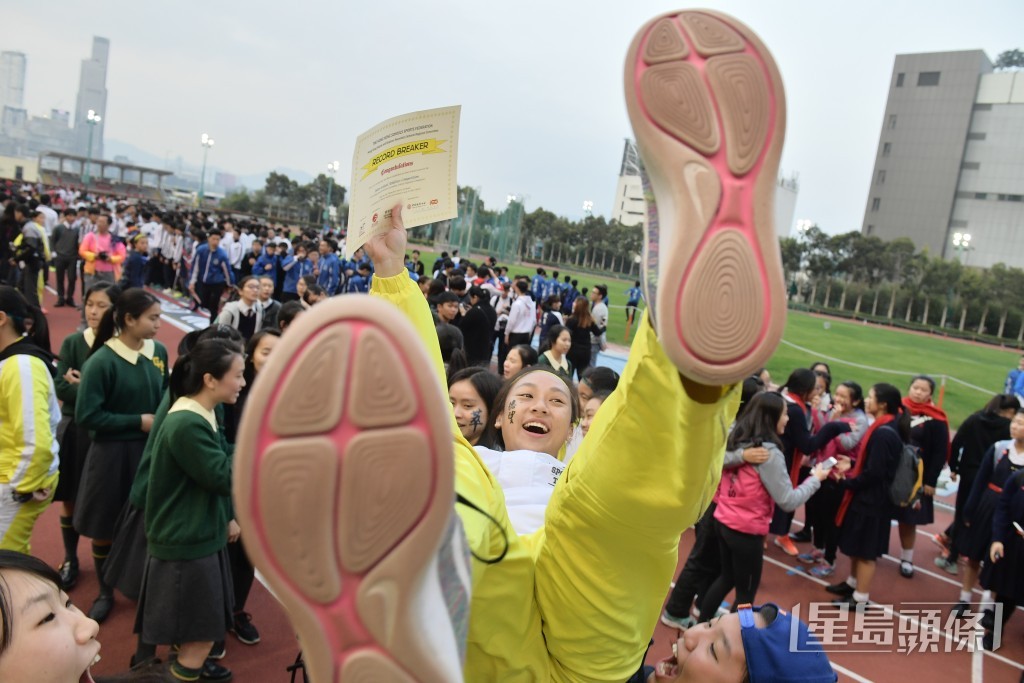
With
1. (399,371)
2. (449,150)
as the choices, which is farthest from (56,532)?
(399,371)

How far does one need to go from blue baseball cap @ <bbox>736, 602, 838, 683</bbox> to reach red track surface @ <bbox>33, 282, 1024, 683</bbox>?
2628 mm

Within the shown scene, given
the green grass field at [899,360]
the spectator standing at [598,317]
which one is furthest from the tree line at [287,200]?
the spectator standing at [598,317]

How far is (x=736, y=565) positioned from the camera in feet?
13.3

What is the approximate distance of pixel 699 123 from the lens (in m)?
1.22

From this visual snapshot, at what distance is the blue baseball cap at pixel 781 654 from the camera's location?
164cm

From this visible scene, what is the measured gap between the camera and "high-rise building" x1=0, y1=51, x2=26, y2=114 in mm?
157387

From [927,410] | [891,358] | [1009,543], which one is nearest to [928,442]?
[927,410]

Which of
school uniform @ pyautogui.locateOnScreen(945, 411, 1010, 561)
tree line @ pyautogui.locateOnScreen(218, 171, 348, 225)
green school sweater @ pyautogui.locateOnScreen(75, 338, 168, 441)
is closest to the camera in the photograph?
green school sweater @ pyautogui.locateOnScreen(75, 338, 168, 441)

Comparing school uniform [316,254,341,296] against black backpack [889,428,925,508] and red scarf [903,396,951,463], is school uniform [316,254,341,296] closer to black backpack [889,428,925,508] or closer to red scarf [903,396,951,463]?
red scarf [903,396,951,463]

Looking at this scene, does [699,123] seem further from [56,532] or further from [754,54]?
[56,532]

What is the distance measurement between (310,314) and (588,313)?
8.05 m

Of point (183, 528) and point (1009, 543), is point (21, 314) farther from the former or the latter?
point (1009, 543)

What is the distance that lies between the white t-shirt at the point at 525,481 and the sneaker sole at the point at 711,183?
37.2 inches

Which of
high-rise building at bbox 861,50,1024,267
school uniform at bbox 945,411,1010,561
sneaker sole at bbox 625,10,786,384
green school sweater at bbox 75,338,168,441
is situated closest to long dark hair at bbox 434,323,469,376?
green school sweater at bbox 75,338,168,441
